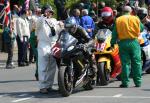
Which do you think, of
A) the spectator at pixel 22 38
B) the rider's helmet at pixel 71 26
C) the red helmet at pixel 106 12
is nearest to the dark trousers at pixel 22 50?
the spectator at pixel 22 38

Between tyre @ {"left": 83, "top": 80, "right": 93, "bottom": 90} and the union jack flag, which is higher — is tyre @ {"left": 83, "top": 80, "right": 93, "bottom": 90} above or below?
below

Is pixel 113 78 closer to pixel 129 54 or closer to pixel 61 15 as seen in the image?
pixel 129 54

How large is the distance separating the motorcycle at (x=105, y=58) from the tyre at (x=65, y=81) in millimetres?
1650

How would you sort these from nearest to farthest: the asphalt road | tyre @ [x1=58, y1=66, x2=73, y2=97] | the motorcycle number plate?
the asphalt road → tyre @ [x1=58, y1=66, x2=73, y2=97] → the motorcycle number plate

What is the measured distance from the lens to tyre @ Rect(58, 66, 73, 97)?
12391mm

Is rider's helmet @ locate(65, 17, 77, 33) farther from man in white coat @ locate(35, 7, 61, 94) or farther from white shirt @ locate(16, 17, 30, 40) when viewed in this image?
white shirt @ locate(16, 17, 30, 40)

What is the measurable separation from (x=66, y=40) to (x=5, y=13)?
841 centimetres

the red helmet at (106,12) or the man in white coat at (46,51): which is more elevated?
the red helmet at (106,12)

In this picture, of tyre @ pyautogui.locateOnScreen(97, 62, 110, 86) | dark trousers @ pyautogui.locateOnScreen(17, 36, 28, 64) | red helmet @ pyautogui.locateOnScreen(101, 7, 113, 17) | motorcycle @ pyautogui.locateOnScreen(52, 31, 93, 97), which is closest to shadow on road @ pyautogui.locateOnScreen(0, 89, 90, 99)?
motorcycle @ pyautogui.locateOnScreen(52, 31, 93, 97)

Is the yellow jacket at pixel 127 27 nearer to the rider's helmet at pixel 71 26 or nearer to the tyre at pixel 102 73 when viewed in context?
the tyre at pixel 102 73

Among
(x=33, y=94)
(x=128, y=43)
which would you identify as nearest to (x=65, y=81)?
(x=33, y=94)

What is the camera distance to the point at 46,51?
43.5 feet

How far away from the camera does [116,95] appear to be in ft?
41.8

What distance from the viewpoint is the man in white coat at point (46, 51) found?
43.5 feet
